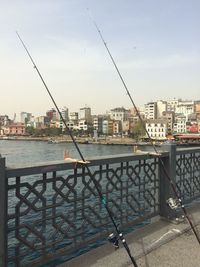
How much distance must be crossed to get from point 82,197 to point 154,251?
1198mm

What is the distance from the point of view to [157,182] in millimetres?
5719

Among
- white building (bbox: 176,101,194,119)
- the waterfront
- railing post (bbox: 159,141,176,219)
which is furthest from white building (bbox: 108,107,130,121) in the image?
railing post (bbox: 159,141,176,219)

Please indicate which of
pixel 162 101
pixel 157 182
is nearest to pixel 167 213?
pixel 157 182

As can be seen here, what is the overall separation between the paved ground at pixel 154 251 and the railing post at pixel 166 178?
38cm

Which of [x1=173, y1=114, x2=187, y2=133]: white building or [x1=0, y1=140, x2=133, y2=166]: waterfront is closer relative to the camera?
[x1=0, y1=140, x2=133, y2=166]: waterfront

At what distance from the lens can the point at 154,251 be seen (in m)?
4.43

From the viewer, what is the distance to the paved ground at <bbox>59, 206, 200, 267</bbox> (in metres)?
4.06

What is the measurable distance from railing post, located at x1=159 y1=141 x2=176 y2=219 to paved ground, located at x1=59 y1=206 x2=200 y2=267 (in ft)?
1.23

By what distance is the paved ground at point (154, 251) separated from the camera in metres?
4.06

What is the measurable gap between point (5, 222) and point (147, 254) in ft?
6.35

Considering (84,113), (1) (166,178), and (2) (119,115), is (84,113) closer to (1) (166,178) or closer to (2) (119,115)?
(2) (119,115)

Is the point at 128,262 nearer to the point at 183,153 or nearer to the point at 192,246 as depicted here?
the point at 192,246

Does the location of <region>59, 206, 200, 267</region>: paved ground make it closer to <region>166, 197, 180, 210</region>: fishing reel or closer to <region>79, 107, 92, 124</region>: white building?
<region>166, 197, 180, 210</region>: fishing reel

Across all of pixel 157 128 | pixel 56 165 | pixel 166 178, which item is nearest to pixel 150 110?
pixel 157 128
